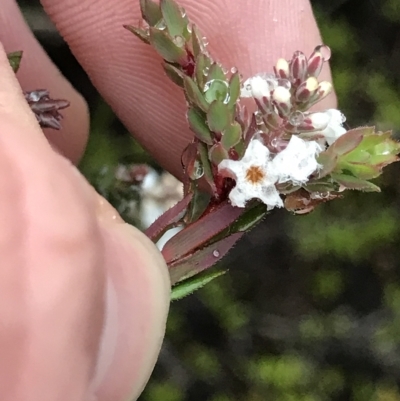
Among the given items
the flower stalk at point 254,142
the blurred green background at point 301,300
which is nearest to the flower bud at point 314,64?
the flower stalk at point 254,142

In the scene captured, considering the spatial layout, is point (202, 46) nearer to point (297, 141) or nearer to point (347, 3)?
point (297, 141)

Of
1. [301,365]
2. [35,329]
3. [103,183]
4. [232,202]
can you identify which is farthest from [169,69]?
[301,365]

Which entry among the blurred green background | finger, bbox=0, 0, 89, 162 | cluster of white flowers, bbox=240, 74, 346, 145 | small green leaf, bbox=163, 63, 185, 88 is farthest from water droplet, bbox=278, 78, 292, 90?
the blurred green background

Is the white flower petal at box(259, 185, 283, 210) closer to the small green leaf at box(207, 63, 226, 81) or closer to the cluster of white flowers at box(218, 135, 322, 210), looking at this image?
the cluster of white flowers at box(218, 135, 322, 210)

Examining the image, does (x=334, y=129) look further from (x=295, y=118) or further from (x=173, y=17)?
(x=173, y=17)

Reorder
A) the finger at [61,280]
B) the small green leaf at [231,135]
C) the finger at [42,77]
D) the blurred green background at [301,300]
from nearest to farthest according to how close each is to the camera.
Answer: the finger at [61,280] < the small green leaf at [231,135] < the finger at [42,77] < the blurred green background at [301,300]

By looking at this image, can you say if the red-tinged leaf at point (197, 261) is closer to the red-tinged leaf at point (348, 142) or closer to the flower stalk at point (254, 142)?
the flower stalk at point (254, 142)

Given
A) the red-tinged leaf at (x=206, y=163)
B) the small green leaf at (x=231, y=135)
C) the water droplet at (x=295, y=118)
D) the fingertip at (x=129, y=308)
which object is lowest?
the fingertip at (x=129, y=308)
